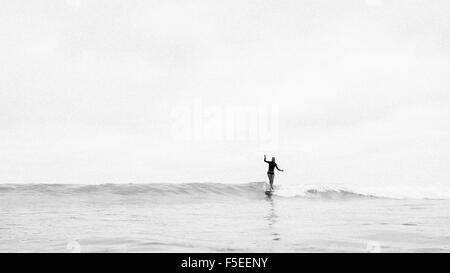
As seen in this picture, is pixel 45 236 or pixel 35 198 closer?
pixel 45 236

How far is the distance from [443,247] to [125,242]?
5100mm

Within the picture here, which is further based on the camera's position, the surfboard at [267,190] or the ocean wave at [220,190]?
the surfboard at [267,190]

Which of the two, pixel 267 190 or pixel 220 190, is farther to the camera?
pixel 267 190

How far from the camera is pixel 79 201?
55.3 ft

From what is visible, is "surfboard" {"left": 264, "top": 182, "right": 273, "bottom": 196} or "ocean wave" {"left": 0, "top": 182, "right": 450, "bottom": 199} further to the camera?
"surfboard" {"left": 264, "top": 182, "right": 273, "bottom": 196}

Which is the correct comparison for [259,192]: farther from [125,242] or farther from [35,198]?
[125,242]

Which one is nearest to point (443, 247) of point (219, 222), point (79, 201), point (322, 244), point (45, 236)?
point (322, 244)

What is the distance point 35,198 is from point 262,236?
13149 millimetres
